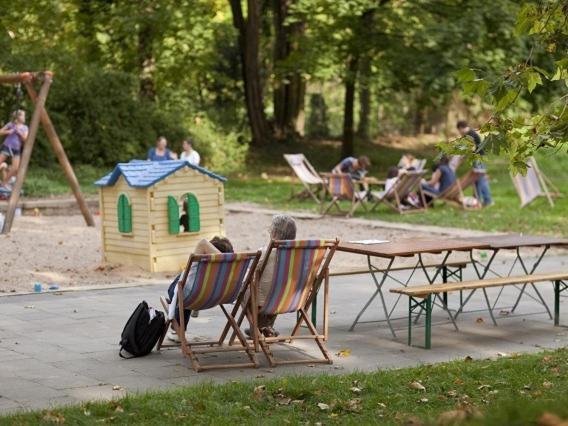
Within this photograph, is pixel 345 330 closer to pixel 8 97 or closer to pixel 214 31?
pixel 8 97

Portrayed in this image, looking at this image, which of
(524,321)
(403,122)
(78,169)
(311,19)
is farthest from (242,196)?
(403,122)

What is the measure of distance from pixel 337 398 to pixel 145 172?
711 cm

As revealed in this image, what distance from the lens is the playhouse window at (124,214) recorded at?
13.2 m

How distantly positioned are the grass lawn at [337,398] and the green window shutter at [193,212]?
6.08m

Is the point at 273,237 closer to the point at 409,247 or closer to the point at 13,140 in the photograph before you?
the point at 409,247

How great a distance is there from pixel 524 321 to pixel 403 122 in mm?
39168

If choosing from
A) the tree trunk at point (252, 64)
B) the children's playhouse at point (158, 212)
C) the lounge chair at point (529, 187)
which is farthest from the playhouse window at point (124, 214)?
the tree trunk at point (252, 64)

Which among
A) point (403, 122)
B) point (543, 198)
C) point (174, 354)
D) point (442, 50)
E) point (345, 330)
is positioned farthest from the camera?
point (403, 122)

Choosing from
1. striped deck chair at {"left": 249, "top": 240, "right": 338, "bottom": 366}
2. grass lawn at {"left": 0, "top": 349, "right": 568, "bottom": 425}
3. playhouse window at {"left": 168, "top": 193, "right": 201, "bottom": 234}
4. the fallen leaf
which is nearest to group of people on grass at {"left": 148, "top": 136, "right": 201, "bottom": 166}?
playhouse window at {"left": 168, "top": 193, "right": 201, "bottom": 234}

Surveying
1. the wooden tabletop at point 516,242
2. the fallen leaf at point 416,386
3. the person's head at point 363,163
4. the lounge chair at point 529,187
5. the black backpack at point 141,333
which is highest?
the person's head at point 363,163

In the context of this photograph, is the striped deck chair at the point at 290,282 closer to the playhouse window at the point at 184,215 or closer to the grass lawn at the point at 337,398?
the grass lawn at the point at 337,398

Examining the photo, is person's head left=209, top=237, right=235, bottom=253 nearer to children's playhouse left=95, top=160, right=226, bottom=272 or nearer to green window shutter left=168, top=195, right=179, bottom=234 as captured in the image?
children's playhouse left=95, top=160, right=226, bottom=272

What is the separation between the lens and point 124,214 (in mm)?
13258

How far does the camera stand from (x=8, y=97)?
27.3m
